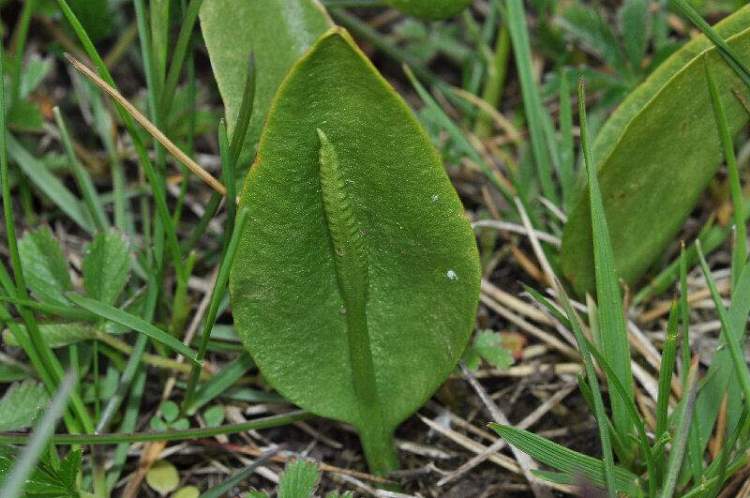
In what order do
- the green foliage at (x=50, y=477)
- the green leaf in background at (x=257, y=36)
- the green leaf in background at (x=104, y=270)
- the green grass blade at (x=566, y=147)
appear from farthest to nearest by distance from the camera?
the green grass blade at (x=566, y=147)
the green leaf in background at (x=104, y=270)
the green leaf in background at (x=257, y=36)
the green foliage at (x=50, y=477)

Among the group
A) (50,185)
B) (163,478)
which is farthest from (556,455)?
(50,185)

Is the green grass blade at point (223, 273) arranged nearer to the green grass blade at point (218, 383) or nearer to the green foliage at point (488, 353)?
the green grass blade at point (218, 383)

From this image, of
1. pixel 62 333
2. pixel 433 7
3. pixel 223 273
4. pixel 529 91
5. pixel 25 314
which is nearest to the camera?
pixel 223 273

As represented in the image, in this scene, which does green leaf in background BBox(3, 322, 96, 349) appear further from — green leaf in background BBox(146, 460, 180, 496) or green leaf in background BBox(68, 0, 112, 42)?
green leaf in background BBox(68, 0, 112, 42)

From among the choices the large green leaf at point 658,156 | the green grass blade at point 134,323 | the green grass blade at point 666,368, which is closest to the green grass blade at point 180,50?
the green grass blade at point 134,323

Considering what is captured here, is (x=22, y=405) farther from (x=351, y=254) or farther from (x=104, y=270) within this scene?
(x=351, y=254)

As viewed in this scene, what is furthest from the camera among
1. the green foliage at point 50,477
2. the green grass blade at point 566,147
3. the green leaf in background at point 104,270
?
the green grass blade at point 566,147
